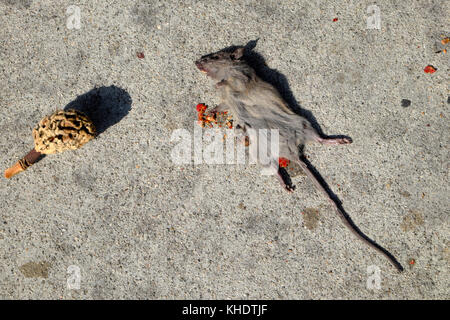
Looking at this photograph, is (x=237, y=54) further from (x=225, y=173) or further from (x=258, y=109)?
(x=225, y=173)

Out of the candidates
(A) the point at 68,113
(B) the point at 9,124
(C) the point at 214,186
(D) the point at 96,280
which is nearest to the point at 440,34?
(C) the point at 214,186

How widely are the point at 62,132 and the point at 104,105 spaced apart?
2.35 ft

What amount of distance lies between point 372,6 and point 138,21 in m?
3.07

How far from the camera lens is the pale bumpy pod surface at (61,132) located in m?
3.63

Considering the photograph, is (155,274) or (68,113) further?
(155,274)

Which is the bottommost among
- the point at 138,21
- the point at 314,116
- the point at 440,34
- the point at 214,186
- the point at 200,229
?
the point at 200,229

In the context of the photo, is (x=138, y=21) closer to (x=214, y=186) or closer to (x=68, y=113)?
(x=68, y=113)

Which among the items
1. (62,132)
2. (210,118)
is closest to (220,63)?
(210,118)

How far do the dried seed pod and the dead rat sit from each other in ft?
5.12

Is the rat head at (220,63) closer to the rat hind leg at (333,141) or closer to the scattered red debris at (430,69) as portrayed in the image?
the rat hind leg at (333,141)

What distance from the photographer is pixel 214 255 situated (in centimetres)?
404

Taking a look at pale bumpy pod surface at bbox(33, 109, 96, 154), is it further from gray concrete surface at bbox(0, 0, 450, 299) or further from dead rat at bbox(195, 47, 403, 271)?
dead rat at bbox(195, 47, 403, 271)

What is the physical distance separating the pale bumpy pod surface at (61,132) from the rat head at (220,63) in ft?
5.15

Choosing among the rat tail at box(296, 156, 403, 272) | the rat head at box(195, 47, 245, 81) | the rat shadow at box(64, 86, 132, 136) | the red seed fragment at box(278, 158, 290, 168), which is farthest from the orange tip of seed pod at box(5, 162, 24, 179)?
the rat tail at box(296, 156, 403, 272)
